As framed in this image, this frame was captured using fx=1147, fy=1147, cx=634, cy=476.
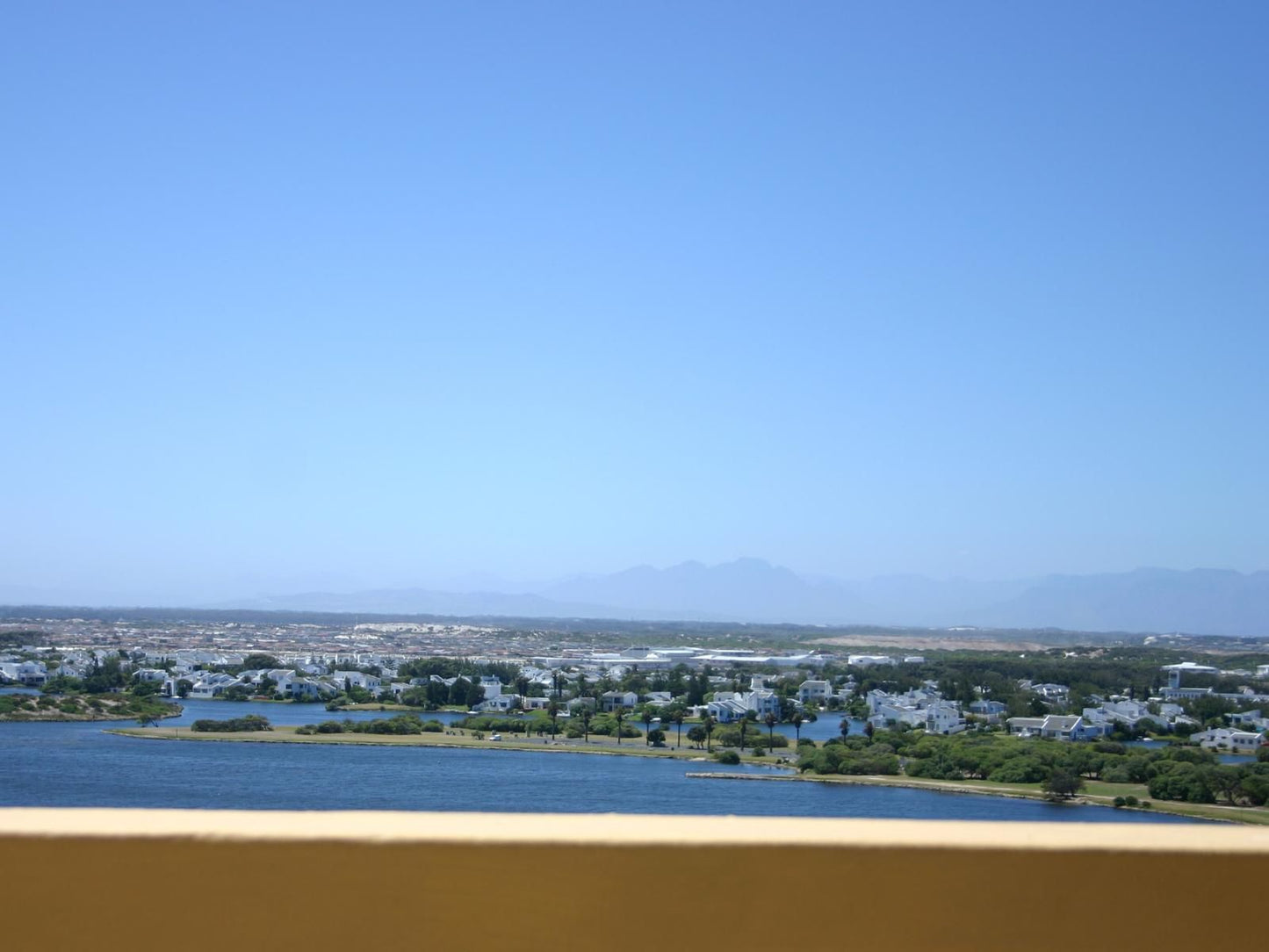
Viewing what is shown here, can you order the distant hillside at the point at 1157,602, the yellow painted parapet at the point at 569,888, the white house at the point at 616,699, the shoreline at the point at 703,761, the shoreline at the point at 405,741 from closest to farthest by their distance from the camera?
the yellow painted parapet at the point at 569,888 → the shoreline at the point at 703,761 → the shoreline at the point at 405,741 → the white house at the point at 616,699 → the distant hillside at the point at 1157,602

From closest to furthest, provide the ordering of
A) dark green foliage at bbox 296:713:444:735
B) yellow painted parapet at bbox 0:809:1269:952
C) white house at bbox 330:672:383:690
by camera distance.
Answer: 1. yellow painted parapet at bbox 0:809:1269:952
2. dark green foliage at bbox 296:713:444:735
3. white house at bbox 330:672:383:690

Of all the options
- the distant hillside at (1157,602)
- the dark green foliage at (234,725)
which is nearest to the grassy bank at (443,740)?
the dark green foliage at (234,725)

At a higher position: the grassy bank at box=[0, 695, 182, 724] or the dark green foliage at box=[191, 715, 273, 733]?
the grassy bank at box=[0, 695, 182, 724]

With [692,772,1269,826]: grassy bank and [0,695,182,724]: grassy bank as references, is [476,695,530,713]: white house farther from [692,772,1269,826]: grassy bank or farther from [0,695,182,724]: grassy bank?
[692,772,1269,826]: grassy bank

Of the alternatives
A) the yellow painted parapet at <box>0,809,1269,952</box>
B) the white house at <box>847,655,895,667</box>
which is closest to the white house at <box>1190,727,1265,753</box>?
Result: the yellow painted parapet at <box>0,809,1269,952</box>

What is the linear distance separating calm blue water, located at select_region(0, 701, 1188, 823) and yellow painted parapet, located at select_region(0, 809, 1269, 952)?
24.7ft

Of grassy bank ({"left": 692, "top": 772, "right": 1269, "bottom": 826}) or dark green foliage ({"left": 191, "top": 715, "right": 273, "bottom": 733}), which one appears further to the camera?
dark green foliage ({"left": 191, "top": 715, "right": 273, "bottom": 733})

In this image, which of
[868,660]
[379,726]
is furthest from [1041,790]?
[868,660]

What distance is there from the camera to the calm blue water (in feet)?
37.4

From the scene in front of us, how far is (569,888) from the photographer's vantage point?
78.9 inches

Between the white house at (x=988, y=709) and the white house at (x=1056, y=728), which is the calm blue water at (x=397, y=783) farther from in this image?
the white house at (x=988, y=709)

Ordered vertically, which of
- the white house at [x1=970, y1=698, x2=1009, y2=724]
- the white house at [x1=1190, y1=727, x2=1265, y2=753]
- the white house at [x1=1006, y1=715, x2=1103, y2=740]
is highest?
the white house at [x1=1190, y1=727, x2=1265, y2=753]

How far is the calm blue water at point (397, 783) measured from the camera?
11414 mm

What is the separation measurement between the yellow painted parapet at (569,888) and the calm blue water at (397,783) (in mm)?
7530
